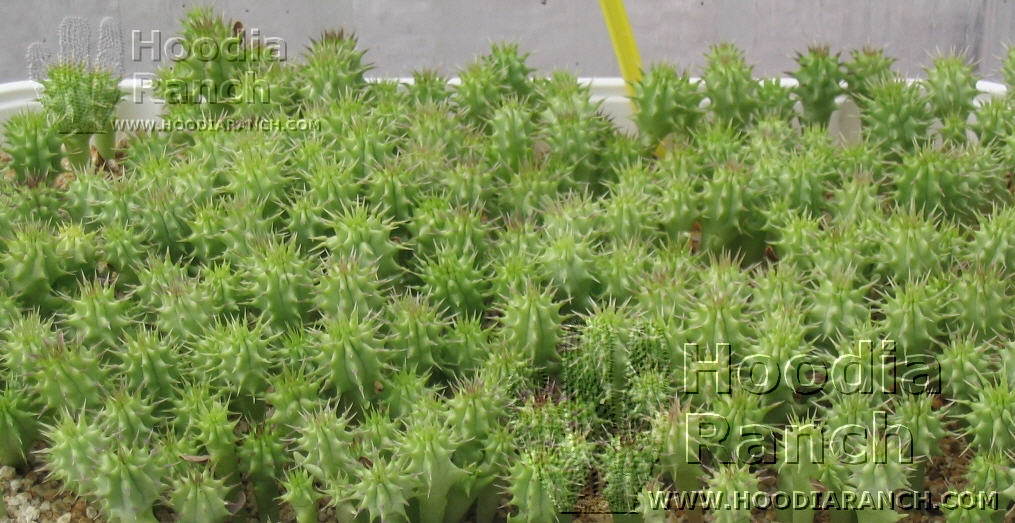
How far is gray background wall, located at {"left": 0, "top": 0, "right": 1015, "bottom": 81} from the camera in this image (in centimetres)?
403

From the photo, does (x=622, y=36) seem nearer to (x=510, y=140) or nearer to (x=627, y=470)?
(x=510, y=140)

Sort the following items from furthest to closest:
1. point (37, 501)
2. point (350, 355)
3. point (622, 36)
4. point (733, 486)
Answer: point (622, 36)
point (37, 501)
point (350, 355)
point (733, 486)

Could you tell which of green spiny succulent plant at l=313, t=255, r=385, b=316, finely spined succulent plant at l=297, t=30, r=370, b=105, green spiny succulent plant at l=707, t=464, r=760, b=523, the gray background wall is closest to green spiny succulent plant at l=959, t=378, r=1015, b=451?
green spiny succulent plant at l=707, t=464, r=760, b=523

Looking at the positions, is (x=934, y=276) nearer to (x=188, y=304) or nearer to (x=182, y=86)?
(x=188, y=304)

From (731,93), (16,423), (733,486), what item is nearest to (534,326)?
(733,486)

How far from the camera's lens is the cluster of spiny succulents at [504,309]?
4.89 feet

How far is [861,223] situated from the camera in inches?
73.5

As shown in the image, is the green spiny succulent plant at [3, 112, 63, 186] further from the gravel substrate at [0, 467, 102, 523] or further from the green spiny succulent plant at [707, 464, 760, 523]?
the green spiny succulent plant at [707, 464, 760, 523]

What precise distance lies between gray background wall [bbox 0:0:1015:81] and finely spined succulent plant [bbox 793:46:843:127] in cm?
160

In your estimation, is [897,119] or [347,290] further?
[897,119]

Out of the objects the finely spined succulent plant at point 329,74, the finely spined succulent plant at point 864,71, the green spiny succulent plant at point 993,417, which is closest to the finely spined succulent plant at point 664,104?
the finely spined succulent plant at point 864,71

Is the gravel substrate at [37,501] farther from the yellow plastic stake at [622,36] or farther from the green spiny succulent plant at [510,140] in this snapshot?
the yellow plastic stake at [622,36]

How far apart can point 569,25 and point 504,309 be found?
2.70 metres

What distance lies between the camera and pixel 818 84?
2.41 m
